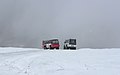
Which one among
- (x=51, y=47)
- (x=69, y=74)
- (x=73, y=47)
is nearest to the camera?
(x=69, y=74)

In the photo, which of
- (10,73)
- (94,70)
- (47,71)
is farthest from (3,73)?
(94,70)

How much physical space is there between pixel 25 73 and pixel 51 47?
59.6 meters

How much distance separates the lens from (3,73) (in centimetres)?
1773

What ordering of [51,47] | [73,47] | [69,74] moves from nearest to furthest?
[69,74] < [73,47] < [51,47]

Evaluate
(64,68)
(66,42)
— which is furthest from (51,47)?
(64,68)

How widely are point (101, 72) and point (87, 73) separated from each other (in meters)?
0.93

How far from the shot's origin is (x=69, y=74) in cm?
1606

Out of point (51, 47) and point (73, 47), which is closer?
point (73, 47)

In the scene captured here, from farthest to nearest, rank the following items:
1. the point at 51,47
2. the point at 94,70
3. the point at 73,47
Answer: the point at 51,47, the point at 73,47, the point at 94,70

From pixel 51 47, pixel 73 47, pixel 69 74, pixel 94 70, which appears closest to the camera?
pixel 69 74

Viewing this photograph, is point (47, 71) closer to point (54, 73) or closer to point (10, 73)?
point (54, 73)

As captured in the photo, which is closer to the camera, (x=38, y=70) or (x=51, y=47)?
(x=38, y=70)

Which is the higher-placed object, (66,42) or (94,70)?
(66,42)

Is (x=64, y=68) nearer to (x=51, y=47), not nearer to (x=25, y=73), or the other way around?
(x=25, y=73)
